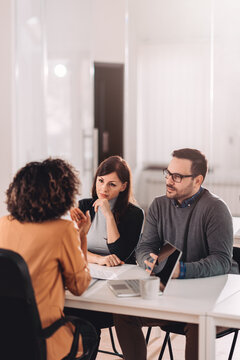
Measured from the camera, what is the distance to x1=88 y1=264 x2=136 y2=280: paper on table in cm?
224

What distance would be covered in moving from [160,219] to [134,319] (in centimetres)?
48

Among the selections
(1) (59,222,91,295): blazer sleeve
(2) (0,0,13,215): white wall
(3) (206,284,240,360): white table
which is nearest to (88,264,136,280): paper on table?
(1) (59,222,91,295): blazer sleeve

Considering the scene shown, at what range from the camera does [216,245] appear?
2.33m

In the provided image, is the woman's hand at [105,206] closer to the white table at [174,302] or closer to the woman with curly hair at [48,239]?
the white table at [174,302]

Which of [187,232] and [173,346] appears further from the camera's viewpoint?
[173,346]

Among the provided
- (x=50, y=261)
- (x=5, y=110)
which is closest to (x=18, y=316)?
(x=50, y=261)

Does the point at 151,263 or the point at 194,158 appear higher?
the point at 194,158

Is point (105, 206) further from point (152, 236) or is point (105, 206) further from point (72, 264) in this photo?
point (72, 264)

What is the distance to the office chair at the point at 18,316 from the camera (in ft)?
5.60

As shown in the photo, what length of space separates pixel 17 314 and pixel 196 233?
0.97m

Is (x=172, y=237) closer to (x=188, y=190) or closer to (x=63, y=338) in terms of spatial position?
(x=188, y=190)

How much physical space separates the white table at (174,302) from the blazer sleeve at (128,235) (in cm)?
42

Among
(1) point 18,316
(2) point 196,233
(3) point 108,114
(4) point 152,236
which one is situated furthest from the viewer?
(3) point 108,114

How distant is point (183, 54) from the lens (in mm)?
5555
